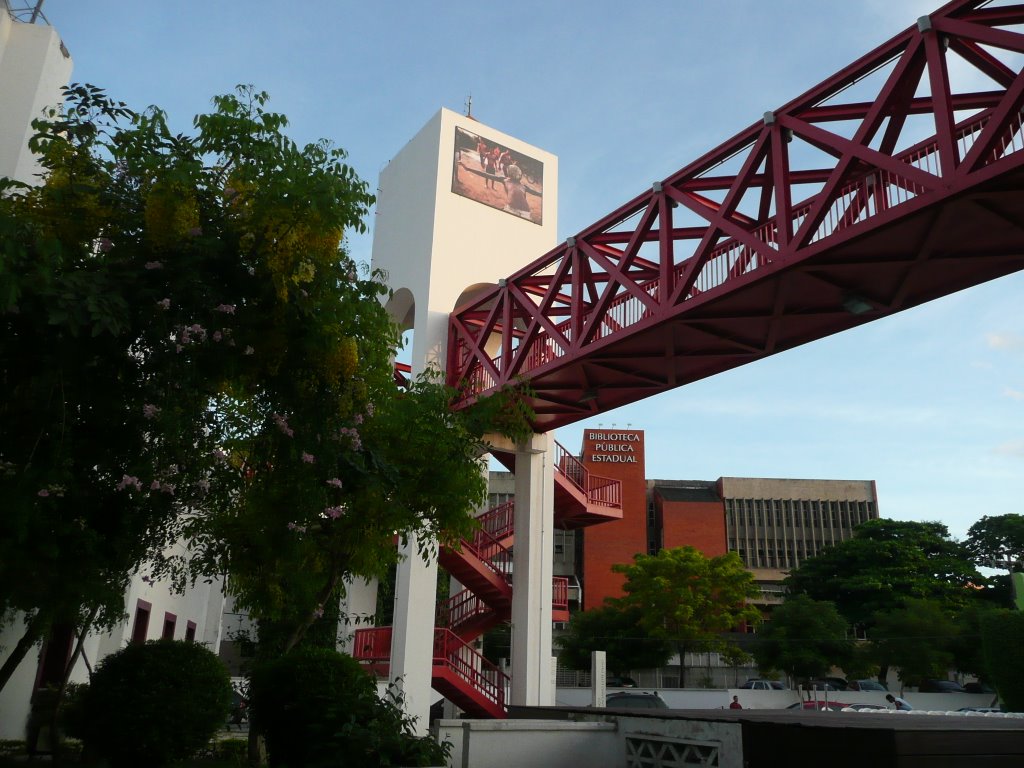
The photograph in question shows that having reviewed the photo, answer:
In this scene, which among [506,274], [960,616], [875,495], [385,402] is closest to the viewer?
[385,402]

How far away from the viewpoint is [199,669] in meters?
9.91

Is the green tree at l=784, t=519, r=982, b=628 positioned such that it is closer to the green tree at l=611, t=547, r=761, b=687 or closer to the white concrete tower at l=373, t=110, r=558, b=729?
the green tree at l=611, t=547, r=761, b=687

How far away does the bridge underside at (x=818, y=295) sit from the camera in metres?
11.1

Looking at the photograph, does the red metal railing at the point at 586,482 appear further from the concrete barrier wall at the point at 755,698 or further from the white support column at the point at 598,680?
the concrete barrier wall at the point at 755,698

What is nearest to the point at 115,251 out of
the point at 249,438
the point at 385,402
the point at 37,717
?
the point at 249,438

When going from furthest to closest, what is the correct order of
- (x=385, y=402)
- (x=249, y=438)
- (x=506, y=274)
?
(x=506, y=274), (x=385, y=402), (x=249, y=438)

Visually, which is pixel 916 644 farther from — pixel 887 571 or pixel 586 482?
pixel 586 482

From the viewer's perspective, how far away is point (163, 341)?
6875mm

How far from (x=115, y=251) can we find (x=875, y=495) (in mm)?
75478

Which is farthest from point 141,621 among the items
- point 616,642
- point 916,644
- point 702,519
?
point 702,519

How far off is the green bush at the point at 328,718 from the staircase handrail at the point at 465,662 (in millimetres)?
9436

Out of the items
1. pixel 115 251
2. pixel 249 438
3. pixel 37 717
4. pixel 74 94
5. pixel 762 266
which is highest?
pixel 762 266

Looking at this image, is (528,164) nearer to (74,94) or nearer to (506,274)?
(506,274)

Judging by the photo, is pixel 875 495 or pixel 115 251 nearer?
pixel 115 251
